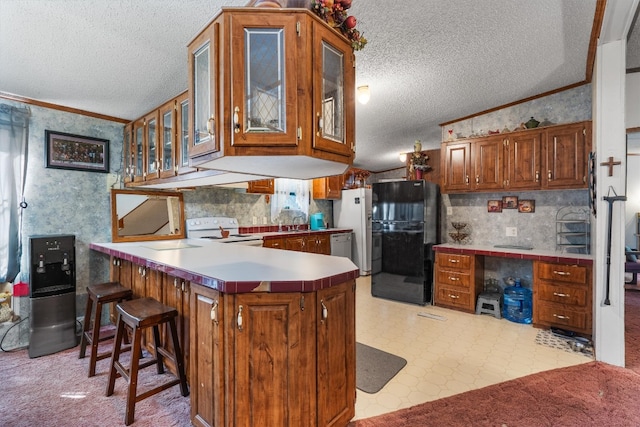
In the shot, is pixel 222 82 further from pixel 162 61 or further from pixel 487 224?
pixel 487 224

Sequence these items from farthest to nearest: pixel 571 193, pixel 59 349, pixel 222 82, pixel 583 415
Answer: pixel 571 193, pixel 59 349, pixel 583 415, pixel 222 82

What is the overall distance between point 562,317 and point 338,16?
3.51 meters

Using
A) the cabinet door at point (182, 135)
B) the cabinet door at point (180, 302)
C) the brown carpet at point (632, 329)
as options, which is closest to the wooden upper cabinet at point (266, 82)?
the cabinet door at point (180, 302)

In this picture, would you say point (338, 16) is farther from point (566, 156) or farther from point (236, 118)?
point (566, 156)

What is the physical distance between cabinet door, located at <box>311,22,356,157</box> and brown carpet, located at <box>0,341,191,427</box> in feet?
6.20

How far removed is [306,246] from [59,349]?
308cm

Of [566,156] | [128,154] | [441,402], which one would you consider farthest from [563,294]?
[128,154]

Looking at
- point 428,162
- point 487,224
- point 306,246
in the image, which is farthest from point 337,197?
point 487,224

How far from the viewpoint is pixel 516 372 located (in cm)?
237

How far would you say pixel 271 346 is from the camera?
4.87 feet

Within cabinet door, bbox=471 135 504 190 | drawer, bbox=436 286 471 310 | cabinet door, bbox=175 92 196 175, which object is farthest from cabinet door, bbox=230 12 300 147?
drawer, bbox=436 286 471 310

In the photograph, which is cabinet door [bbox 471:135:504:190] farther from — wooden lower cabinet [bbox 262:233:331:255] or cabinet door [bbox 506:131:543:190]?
wooden lower cabinet [bbox 262:233:331:255]

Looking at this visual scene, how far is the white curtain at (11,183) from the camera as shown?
2.67 metres

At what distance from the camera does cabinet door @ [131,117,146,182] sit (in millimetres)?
3156
